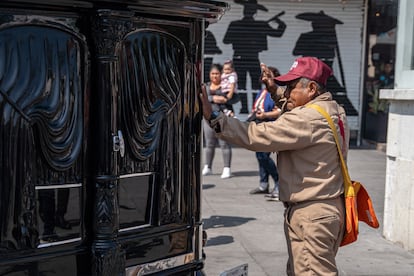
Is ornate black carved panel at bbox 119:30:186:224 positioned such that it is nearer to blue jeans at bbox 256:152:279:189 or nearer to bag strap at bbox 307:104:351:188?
bag strap at bbox 307:104:351:188

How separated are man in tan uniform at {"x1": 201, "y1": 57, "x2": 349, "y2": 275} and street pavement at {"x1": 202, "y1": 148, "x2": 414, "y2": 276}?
2.13 m

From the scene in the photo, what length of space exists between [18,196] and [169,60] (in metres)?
1.00

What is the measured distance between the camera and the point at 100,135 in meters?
2.94

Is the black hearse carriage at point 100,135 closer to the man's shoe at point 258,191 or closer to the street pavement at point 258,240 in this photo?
the street pavement at point 258,240

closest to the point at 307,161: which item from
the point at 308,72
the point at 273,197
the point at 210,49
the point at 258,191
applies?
the point at 308,72

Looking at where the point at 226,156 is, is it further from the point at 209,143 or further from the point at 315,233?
the point at 315,233

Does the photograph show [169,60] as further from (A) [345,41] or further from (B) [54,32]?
(A) [345,41]

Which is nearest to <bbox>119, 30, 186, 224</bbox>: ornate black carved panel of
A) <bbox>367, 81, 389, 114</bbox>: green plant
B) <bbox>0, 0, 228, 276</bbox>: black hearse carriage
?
<bbox>0, 0, 228, 276</bbox>: black hearse carriage

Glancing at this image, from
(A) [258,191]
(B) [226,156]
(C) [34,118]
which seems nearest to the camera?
(C) [34,118]

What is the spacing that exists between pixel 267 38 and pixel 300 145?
1178cm

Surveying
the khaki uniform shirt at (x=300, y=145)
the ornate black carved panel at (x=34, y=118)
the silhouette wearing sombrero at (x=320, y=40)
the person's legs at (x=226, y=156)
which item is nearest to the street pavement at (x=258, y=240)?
the person's legs at (x=226, y=156)

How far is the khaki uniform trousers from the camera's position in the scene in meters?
3.91

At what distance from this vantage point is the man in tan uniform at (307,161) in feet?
12.5

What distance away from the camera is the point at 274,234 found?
7.46 meters
